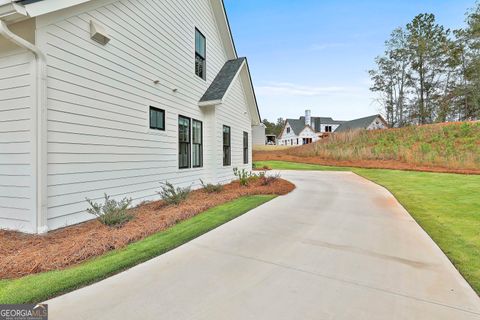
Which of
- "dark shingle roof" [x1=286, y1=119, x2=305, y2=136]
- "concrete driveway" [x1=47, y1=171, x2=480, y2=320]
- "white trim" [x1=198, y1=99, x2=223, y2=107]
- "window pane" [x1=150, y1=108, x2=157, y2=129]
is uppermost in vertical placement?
"dark shingle roof" [x1=286, y1=119, x2=305, y2=136]

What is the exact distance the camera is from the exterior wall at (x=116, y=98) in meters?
→ 4.63

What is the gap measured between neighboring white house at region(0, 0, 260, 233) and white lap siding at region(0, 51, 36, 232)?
0.06 feet

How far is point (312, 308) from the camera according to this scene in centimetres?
242

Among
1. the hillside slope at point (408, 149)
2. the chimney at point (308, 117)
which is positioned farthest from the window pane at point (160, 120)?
the chimney at point (308, 117)

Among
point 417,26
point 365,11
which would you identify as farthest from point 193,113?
point 417,26

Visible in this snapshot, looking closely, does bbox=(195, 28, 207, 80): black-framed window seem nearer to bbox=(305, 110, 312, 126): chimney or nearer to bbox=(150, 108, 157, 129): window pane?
bbox=(150, 108, 157, 129): window pane

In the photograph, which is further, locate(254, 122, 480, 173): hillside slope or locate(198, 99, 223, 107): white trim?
locate(254, 122, 480, 173): hillside slope

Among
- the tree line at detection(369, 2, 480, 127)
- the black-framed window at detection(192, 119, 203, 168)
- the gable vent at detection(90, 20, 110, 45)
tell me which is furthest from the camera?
the tree line at detection(369, 2, 480, 127)

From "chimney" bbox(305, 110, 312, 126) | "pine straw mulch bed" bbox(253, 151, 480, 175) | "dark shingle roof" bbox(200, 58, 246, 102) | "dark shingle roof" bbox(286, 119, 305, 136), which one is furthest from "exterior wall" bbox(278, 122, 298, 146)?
"dark shingle roof" bbox(200, 58, 246, 102)

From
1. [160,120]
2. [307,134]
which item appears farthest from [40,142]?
[307,134]

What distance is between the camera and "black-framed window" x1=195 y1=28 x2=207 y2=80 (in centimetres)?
986

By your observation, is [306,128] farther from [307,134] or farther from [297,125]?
[297,125]

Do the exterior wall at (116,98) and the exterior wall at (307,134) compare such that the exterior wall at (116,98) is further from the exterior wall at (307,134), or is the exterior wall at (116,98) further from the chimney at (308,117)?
the chimney at (308,117)

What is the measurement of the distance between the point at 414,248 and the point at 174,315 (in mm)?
3705
